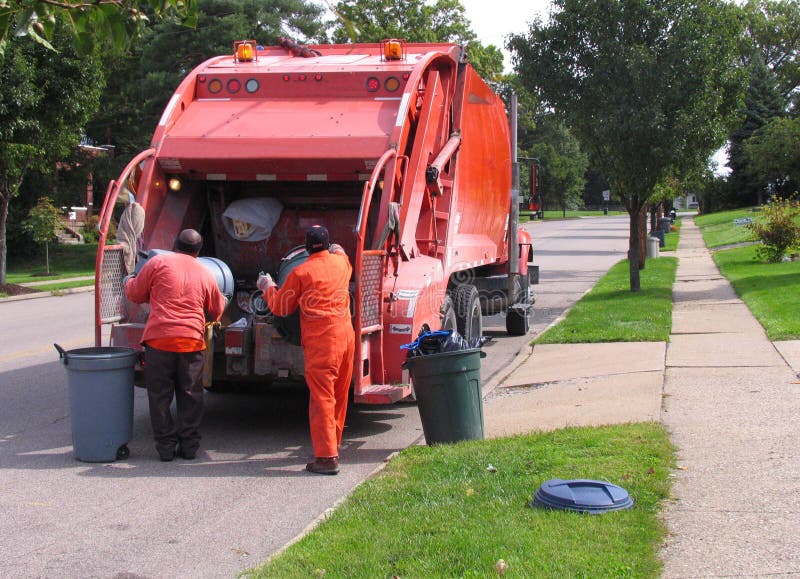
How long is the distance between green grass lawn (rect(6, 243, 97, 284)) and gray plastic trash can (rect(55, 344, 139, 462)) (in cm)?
2012

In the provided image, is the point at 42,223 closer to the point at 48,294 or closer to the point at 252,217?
the point at 48,294

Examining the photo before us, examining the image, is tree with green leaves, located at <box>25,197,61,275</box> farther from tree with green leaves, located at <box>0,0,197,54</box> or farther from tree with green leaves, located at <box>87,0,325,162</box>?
tree with green leaves, located at <box>0,0,197,54</box>

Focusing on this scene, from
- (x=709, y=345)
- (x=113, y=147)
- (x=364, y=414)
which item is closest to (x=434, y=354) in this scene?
(x=364, y=414)

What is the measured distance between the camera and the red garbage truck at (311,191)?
7.43 meters

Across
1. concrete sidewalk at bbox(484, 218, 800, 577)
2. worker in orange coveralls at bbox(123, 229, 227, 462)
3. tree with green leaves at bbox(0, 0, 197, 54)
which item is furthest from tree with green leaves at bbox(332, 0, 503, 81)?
tree with green leaves at bbox(0, 0, 197, 54)

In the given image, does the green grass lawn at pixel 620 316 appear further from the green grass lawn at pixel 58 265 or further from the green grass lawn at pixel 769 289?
the green grass lawn at pixel 58 265

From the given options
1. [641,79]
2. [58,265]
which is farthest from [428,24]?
[641,79]

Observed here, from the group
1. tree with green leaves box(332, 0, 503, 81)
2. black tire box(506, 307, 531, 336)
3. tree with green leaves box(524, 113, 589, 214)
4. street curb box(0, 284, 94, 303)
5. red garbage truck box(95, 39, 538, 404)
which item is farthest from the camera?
tree with green leaves box(524, 113, 589, 214)

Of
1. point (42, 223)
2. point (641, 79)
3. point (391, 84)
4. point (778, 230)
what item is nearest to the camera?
point (391, 84)

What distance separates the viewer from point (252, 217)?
28.6ft

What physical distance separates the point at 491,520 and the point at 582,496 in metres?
0.53

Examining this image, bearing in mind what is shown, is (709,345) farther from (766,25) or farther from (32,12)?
(766,25)

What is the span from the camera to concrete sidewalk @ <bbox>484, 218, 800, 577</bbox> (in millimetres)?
4617

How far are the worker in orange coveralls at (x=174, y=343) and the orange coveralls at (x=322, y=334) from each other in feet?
2.26
